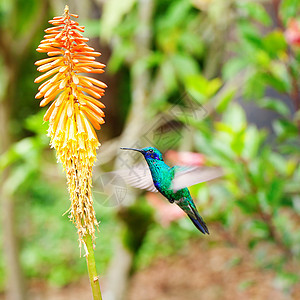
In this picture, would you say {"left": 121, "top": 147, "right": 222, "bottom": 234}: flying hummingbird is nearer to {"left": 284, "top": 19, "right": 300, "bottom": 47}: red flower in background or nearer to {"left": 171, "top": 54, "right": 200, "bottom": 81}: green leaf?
{"left": 284, "top": 19, "right": 300, "bottom": 47}: red flower in background

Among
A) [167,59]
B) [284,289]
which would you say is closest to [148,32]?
[167,59]

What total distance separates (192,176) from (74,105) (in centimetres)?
17

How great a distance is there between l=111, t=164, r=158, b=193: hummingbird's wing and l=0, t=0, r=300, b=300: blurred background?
1 centimetres

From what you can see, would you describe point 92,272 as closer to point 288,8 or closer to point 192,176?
point 192,176

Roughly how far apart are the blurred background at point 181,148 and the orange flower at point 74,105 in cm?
6

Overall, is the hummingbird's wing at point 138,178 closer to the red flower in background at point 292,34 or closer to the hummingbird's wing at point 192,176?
the hummingbird's wing at point 192,176

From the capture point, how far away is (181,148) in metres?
2.51

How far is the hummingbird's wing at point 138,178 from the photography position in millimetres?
533

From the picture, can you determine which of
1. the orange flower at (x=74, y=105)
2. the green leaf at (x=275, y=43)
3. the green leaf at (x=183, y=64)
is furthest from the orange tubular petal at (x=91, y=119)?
the green leaf at (x=183, y=64)

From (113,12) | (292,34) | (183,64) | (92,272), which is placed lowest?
(92,272)

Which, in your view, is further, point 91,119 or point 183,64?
point 183,64

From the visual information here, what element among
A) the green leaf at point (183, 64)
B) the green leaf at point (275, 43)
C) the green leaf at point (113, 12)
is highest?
the green leaf at point (113, 12)

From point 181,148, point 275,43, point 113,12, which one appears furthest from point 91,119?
point 181,148

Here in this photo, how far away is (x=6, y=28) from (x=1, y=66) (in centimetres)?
30
